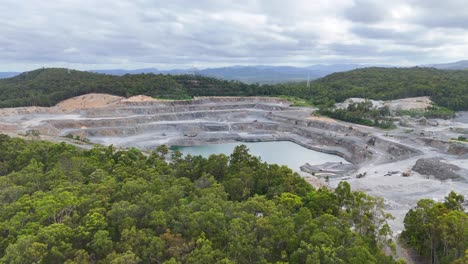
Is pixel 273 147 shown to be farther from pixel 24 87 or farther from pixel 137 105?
pixel 24 87

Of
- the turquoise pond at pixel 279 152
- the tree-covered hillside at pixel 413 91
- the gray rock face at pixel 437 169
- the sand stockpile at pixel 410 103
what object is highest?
the tree-covered hillside at pixel 413 91

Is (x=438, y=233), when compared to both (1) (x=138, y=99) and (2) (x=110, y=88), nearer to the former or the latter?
(1) (x=138, y=99)

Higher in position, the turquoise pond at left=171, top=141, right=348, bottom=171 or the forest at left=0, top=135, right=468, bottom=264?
the forest at left=0, top=135, right=468, bottom=264

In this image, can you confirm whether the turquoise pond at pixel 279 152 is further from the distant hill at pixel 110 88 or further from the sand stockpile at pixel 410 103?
the distant hill at pixel 110 88

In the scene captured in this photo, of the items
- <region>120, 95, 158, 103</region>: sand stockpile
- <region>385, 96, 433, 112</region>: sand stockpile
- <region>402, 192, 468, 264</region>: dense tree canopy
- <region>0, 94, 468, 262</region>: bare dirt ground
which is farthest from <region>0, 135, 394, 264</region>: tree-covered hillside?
<region>385, 96, 433, 112</region>: sand stockpile

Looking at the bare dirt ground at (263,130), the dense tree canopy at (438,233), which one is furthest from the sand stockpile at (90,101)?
the dense tree canopy at (438,233)

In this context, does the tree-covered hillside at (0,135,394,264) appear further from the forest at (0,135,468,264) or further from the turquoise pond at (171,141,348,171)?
the turquoise pond at (171,141,348,171)
